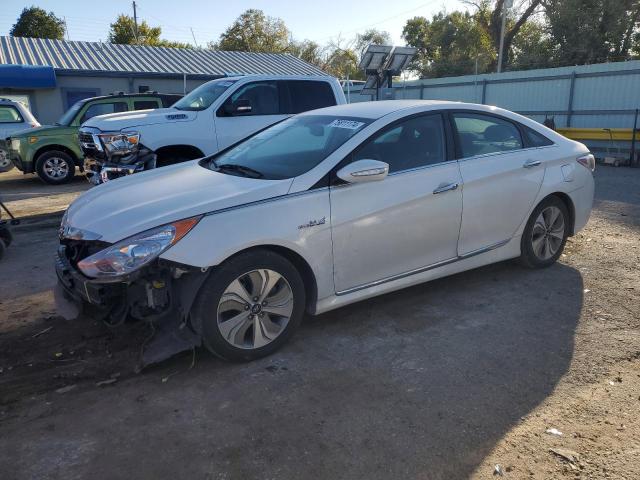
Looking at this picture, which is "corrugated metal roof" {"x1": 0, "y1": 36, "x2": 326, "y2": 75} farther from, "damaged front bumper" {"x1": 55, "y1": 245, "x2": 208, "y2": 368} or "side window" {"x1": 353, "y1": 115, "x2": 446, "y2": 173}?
"damaged front bumper" {"x1": 55, "y1": 245, "x2": 208, "y2": 368}

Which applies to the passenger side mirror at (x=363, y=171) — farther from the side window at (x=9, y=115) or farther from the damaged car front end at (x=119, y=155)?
the side window at (x=9, y=115)

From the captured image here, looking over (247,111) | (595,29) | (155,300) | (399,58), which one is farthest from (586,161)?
(595,29)

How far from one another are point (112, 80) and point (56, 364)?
1933 centimetres

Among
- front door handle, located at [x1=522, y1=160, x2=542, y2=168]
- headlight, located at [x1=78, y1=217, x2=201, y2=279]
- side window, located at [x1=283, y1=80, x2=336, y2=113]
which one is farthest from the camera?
side window, located at [x1=283, y1=80, x2=336, y2=113]

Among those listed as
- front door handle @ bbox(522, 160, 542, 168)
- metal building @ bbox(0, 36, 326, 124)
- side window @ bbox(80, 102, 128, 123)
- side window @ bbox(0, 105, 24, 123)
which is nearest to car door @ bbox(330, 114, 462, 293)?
front door handle @ bbox(522, 160, 542, 168)

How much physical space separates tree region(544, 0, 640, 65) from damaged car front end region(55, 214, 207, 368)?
29.8 meters

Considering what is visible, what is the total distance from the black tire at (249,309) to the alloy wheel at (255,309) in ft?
0.07

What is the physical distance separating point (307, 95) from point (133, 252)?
6.26 m

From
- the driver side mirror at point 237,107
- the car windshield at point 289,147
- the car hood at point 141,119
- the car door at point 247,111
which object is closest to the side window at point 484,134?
the car windshield at point 289,147

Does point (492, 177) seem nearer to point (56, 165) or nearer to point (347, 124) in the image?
point (347, 124)

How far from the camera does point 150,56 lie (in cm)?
2325

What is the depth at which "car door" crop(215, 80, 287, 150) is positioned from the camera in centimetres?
830

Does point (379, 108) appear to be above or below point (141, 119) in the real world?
above

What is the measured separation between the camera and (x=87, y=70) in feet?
64.4
